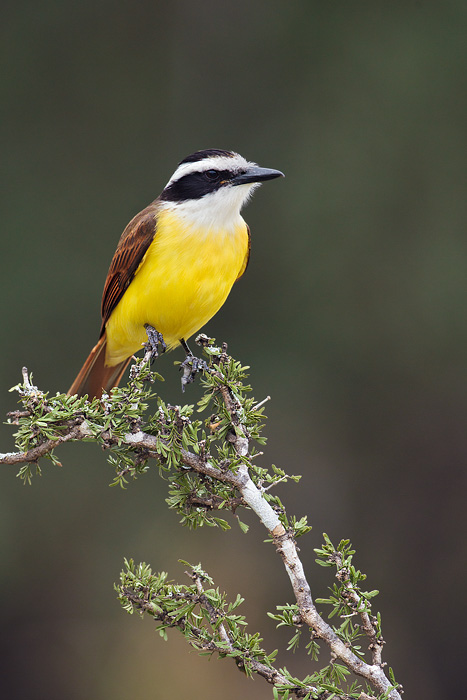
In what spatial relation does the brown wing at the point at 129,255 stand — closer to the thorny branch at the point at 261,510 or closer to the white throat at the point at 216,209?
the white throat at the point at 216,209

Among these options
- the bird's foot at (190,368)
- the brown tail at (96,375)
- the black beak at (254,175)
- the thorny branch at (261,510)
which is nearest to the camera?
the thorny branch at (261,510)

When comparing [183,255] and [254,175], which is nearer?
[183,255]

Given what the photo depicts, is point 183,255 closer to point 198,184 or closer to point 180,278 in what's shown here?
point 180,278

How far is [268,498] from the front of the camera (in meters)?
1.82

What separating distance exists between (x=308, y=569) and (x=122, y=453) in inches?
171

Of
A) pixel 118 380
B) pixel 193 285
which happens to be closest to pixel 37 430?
pixel 193 285

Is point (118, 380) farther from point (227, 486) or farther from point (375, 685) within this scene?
point (375, 685)

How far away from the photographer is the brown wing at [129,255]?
3.23m

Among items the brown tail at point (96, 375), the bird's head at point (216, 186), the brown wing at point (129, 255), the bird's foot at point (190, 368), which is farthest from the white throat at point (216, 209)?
the brown tail at point (96, 375)

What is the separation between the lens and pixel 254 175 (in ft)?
10.5

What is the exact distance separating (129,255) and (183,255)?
1.00 feet

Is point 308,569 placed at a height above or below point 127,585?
below

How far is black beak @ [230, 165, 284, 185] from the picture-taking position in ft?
10.3

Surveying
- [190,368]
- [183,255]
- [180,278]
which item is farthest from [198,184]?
[190,368]
